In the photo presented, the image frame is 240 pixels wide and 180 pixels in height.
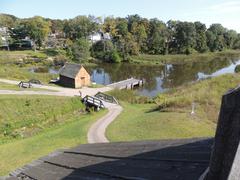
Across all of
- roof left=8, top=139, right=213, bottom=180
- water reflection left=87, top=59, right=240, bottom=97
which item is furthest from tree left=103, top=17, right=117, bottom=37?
roof left=8, top=139, right=213, bottom=180

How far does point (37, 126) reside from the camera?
28953 mm

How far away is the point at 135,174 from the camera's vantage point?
19.0 ft

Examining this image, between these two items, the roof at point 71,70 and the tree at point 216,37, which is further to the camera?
the tree at point 216,37

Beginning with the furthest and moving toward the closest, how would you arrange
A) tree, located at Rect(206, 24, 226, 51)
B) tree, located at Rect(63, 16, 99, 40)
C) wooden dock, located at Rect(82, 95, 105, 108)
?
1. tree, located at Rect(206, 24, 226, 51)
2. tree, located at Rect(63, 16, 99, 40)
3. wooden dock, located at Rect(82, 95, 105, 108)

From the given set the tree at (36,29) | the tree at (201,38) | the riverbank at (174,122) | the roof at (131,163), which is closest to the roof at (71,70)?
the riverbank at (174,122)

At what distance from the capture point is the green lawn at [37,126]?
2069 centimetres

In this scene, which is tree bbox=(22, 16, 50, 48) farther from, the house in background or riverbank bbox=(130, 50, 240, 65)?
riverbank bbox=(130, 50, 240, 65)

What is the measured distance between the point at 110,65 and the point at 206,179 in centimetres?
8789

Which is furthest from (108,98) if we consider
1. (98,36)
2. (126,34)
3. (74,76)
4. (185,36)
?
(185,36)

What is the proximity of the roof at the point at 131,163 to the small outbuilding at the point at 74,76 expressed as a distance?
36.3 m

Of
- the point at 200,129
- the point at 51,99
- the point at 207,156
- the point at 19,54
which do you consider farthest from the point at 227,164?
the point at 19,54

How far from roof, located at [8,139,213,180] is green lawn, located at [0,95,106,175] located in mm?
10444

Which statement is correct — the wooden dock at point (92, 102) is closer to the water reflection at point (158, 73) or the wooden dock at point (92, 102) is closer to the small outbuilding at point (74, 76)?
the small outbuilding at point (74, 76)

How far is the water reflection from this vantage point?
211ft
